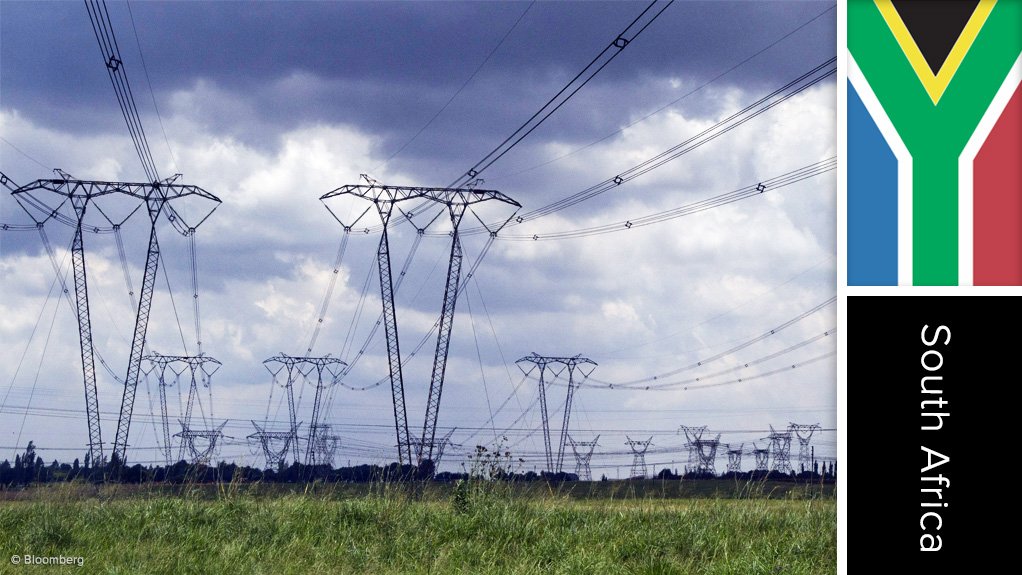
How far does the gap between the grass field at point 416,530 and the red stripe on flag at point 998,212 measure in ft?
23.2

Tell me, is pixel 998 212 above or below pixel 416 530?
above

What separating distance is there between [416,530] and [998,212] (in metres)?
11.0

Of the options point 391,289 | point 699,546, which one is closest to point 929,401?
point 699,546

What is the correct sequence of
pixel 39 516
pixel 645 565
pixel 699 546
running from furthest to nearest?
pixel 39 516 < pixel 699 546 < pixel 645 565

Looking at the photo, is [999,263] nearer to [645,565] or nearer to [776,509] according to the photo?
[645,565]

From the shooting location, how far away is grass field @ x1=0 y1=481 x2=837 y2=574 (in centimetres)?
1346

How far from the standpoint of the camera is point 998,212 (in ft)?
22.2

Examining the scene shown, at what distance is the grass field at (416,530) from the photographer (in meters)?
13.5

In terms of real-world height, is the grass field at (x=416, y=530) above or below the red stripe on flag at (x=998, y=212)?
below

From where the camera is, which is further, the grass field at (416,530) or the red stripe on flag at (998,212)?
the grass field at (416,530)

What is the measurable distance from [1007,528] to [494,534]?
9496mm

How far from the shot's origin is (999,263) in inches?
265

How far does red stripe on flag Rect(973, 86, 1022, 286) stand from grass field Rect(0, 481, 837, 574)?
7079 mm

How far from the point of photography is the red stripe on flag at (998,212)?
6723mm
